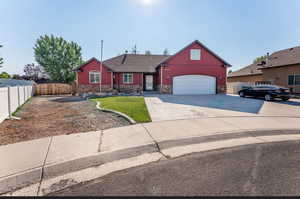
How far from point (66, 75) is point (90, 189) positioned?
35.2 metres

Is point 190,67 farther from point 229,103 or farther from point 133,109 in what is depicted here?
point 133,109

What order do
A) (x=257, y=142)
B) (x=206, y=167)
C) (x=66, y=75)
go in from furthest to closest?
(x=66, y=75) → (x=257, y=142) → (x=206, y=167)

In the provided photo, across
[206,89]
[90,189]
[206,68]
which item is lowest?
[90,189]

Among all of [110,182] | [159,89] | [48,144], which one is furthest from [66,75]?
[110,182]

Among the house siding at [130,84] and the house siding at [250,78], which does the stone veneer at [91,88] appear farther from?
the house siding at [250,78]

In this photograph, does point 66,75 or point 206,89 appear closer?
point 206,89

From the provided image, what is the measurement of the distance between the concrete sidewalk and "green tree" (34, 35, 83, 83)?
31605mm

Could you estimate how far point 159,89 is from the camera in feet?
67.4

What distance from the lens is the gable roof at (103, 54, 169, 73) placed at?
21.9 meters

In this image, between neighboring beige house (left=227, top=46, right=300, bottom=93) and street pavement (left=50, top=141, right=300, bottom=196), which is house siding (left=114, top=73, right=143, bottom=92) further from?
street pavement (left=50, top=141, right=300, bottom=196)

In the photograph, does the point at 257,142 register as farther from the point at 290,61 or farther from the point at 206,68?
the point at 290,61

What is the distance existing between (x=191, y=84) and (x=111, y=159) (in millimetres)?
17684

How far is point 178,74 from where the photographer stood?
784 inches

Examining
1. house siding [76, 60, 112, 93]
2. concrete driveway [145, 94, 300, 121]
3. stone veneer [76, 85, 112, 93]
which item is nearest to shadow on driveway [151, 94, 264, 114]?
concrete driveway [145, 94, 300, 121]
